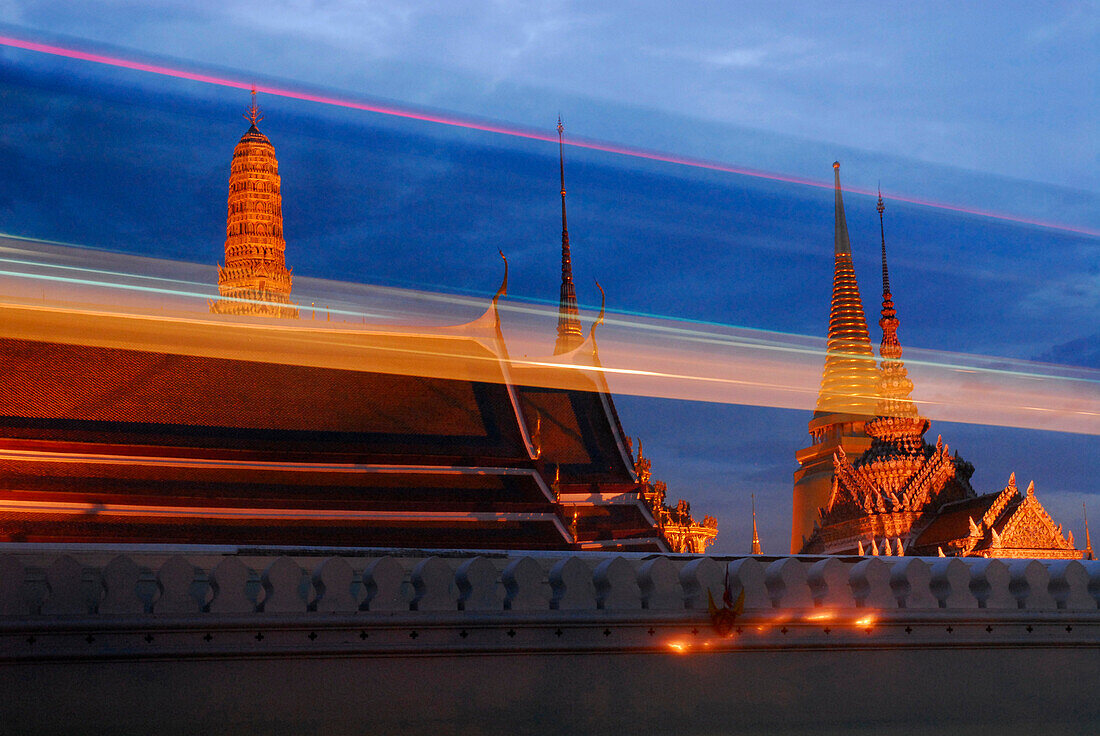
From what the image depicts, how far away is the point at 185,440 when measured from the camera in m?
18.2

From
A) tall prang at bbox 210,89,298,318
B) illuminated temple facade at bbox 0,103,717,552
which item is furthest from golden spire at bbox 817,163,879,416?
illuminated temple facade at bbox 0,103,717,552

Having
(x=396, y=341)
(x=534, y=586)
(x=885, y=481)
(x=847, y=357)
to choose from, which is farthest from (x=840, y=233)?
(x=534, y=586)

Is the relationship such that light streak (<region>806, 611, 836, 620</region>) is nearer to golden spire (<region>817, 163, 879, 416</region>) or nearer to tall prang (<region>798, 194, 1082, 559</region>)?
tall prang (<region>798, 194, 1082, 559</region>)

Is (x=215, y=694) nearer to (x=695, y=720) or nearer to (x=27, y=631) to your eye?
(x=27, y=631)

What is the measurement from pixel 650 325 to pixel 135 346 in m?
17.8

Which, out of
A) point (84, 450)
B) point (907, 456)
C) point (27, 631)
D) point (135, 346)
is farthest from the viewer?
point (907, 456)

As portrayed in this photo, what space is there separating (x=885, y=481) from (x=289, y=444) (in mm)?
20399

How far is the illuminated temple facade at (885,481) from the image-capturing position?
29.1 m

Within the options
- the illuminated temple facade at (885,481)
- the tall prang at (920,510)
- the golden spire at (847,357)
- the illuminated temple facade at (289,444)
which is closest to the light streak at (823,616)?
the illuminated temple facade at (885,481)

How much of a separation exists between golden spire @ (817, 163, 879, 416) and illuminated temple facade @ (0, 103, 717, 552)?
2667cm

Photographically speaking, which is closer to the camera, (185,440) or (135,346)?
(185,440)

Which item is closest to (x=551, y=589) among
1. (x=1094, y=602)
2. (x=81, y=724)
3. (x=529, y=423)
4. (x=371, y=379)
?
(x=81, y=724)

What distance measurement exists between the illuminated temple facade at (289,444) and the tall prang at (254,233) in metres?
28.1

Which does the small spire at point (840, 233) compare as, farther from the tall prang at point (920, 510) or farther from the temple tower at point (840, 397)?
the tall prang at point (920, 510)
